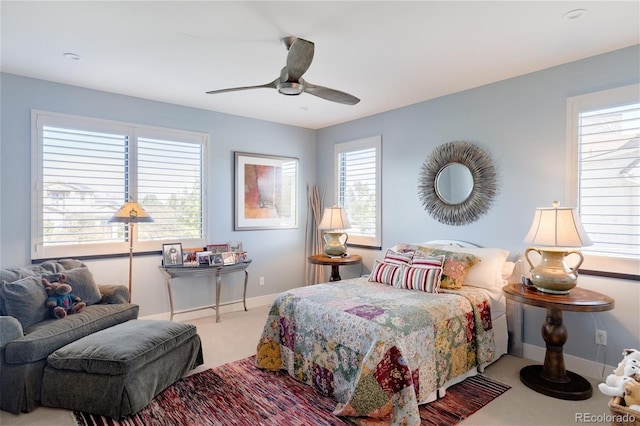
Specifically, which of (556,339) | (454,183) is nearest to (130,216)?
(454,183)

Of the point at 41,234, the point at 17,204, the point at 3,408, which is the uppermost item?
the point at 17,204

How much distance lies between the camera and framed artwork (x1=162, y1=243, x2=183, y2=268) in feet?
13.3

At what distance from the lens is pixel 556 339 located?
269cm

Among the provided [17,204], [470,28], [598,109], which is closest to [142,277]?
[17,204]

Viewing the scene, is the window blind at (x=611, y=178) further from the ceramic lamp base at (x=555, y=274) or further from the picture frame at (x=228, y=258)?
the picture frame at (x=228, y=258)

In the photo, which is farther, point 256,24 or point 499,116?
point 499,116

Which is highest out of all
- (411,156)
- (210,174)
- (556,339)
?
(411,156)

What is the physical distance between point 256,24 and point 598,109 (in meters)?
2.81

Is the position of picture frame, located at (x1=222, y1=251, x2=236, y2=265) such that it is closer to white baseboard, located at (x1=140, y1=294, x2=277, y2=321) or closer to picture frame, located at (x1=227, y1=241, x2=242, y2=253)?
picture frame, located at (x1=227, y1=241, x2=242, y2=253)

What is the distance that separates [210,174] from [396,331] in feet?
10.6

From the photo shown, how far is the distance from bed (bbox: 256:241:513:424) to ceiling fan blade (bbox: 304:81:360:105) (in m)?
1.58

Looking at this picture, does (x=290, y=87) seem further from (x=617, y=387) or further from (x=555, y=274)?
(x=617, y=387)

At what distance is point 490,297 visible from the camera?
10.1 feet

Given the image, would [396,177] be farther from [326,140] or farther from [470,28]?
[470,28]
